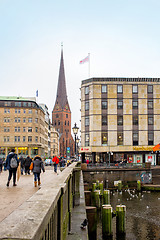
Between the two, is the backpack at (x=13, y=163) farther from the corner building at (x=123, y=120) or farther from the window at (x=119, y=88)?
the window at (x=119, y=88)

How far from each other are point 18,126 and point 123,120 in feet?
115

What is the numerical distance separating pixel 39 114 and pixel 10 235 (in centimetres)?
8608

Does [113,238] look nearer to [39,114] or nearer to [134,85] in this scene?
[134,85]

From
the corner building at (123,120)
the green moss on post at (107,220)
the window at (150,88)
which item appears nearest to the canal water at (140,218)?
the green moss on post at (107,220)

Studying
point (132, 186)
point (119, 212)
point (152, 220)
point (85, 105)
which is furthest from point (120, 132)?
point (119, 212)

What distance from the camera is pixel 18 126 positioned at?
8262cm

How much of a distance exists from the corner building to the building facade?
1135 inches

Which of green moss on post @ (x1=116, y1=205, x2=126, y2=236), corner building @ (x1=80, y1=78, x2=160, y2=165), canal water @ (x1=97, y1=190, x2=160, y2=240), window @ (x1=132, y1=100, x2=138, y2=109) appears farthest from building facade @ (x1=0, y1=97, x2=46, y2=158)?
green moss on post @ (x1=116, y1=205, x2=126, y2=236)

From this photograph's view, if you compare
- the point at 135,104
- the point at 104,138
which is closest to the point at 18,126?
the point at 104,138

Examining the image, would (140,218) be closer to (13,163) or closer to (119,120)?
(13,163)

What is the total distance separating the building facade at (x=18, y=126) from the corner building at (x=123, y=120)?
28.8m

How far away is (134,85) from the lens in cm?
5862

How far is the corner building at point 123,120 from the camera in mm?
57688

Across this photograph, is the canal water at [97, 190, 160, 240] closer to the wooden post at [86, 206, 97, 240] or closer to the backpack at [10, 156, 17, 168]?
the wooden post at [86, 206, 97, 240]
